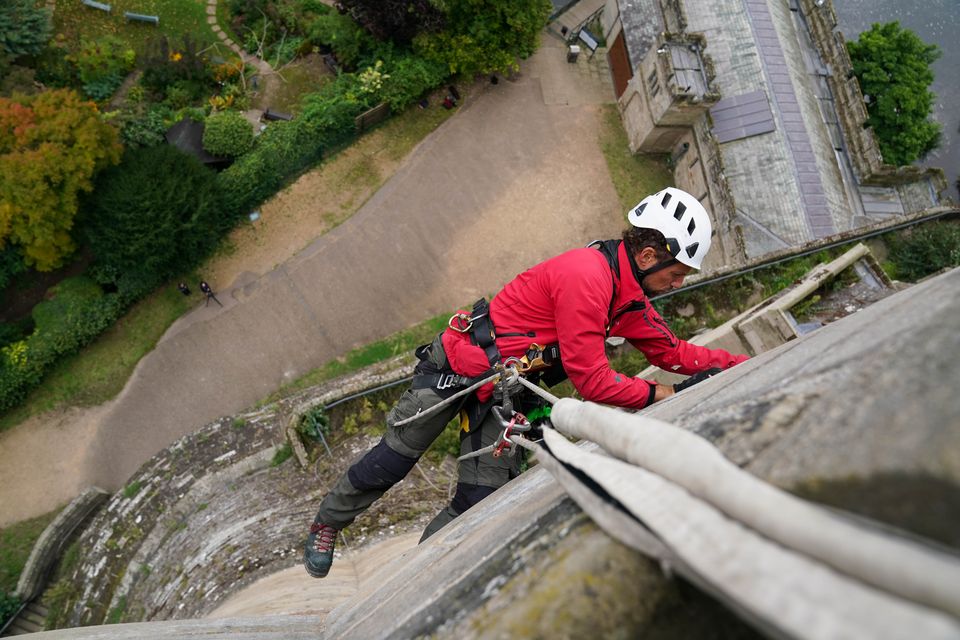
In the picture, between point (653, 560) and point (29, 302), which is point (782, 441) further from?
point (29, 302)

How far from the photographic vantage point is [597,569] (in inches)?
70.3

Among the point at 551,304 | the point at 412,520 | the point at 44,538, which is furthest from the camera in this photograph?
the point at 44,538

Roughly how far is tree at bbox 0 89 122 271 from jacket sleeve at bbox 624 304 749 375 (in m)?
15.4

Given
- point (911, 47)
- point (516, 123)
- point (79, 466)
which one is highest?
point (516, 123)

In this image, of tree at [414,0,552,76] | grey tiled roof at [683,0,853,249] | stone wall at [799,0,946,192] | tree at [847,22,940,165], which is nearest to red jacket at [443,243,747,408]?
grey tiled roof at [683,0,853,249]

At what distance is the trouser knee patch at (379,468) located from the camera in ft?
18.9

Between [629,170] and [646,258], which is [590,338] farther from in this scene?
[629,170]

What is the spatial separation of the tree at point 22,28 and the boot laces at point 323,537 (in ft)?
70.1

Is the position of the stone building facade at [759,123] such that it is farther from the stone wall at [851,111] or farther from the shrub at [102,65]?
the shrub at [102,65]

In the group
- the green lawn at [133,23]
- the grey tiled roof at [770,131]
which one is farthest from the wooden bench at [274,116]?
the grey tiled roof at [770,131]

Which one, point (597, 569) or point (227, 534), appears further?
point (227, 534)

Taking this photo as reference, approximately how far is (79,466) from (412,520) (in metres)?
11.6

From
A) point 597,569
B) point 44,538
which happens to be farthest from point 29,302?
point 597,569

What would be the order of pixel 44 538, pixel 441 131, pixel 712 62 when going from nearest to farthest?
1. pixel 44 538
2. pixel 712 62
3. pixel 441 131
